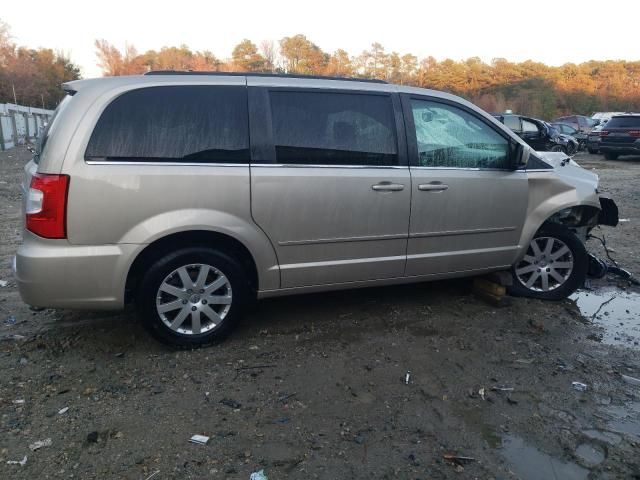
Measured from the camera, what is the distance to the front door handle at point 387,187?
4043mm

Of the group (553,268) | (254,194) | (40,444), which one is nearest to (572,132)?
(553,268)

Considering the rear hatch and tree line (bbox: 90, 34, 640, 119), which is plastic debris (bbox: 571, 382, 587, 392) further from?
tree line (bbox: 90, 34, 640, 119)

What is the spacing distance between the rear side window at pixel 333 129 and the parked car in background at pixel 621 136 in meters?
18.8

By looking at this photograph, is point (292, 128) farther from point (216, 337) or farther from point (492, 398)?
point (492, 398)

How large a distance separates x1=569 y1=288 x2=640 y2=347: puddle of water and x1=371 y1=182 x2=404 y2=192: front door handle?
2.05 m

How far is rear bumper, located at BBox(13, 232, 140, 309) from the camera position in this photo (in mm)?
3369

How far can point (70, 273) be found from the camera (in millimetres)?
3404

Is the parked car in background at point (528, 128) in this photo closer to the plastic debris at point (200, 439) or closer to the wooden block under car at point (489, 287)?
the wooden block under car at point (489, 287)

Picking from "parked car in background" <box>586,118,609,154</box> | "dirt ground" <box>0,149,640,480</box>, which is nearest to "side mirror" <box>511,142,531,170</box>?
"dirt ground" <box>0,149,640,480</box>

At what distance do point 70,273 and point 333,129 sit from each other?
2093 millimetres

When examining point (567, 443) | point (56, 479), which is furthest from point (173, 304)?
point (567, 443)

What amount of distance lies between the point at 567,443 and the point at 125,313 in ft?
11.2

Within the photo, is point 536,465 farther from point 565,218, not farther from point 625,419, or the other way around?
point 565,218

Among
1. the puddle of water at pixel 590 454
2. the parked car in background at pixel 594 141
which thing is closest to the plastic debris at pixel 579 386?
the puddle of water at pixel 590 454
